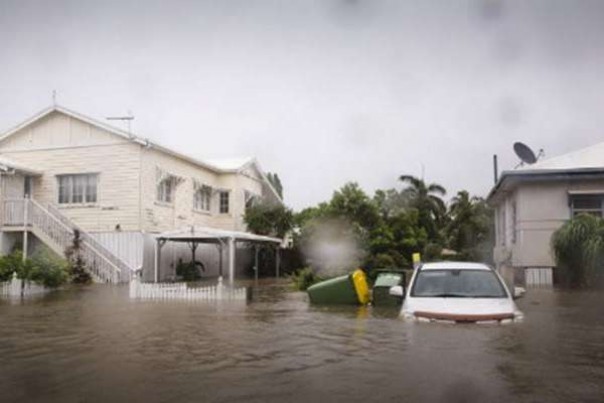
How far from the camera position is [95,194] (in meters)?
28.0

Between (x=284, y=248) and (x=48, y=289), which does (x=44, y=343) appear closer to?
(x=48, y=289)

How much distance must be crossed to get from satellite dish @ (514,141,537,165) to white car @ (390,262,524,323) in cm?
1617

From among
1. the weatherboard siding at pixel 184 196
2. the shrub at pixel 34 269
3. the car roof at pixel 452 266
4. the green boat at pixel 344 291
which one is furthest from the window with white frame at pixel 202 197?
the car roof at pixel 452 266

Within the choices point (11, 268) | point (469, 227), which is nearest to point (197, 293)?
point (11, 268)

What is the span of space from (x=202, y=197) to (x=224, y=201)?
76.7 inches

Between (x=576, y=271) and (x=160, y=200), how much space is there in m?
17.7

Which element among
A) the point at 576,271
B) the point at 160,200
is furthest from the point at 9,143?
the point at 576,271

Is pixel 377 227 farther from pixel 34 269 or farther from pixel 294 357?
pixel 294 357

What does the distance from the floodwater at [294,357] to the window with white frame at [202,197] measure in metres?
18.6

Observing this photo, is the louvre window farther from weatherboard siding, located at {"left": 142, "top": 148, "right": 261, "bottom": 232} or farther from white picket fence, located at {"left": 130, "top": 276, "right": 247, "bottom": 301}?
weatherboard siding, located at {"left": 142, "top": 148, "right": 261, "bottom": 232}

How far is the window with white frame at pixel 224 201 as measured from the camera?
35219 mm

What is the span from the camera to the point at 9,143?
1160 inches

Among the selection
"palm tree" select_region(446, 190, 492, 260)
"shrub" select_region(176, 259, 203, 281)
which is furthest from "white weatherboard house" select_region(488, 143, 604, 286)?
"palm tree" select_region(446, 190, 492, 260)

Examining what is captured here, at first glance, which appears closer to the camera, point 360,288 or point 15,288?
point 360,288
